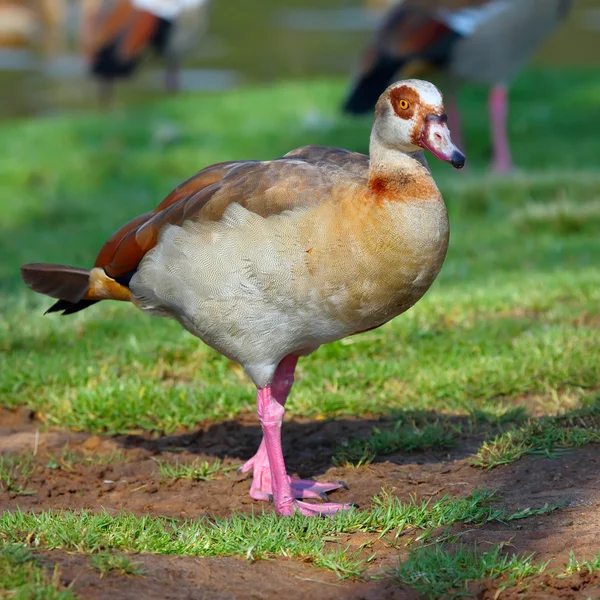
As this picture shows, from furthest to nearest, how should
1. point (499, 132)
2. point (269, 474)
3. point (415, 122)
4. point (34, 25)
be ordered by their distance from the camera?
point (34, 25) < point (499, 132) < point (269, 474) < point (415, 122)

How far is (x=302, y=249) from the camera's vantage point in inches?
148

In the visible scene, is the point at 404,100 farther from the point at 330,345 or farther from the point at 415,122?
the point at 330,345

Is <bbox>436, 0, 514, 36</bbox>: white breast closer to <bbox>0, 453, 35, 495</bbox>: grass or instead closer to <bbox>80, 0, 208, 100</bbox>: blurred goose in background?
<bbox>80, 0, 208, 100</bbox>: blurred goose in background

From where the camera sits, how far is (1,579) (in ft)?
9.84

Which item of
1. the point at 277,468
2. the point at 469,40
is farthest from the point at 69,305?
the point at 469,40

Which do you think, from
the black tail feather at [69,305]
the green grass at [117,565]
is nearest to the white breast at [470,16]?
the black tail feather at [69,305]

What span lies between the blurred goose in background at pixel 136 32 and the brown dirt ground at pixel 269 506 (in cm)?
975

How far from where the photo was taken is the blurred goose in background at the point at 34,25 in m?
21.6

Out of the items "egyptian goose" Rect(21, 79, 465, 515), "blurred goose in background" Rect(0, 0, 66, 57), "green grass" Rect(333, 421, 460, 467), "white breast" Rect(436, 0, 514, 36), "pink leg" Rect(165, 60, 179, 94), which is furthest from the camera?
"blurred goose in background" Rect(0, 0, 66, 57)

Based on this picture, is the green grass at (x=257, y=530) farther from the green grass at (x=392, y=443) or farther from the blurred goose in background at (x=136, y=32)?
the blurred goose in background at (x=136, y=32)

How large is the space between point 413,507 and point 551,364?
5.32ft

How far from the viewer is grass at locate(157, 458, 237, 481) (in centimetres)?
435

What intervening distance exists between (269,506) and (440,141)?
1.50 m

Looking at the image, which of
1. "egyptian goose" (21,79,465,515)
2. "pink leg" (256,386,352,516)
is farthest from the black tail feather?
"pink leg" (256,386,352,516)
